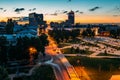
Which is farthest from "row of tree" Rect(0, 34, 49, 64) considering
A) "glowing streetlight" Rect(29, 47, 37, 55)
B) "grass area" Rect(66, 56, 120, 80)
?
"grass area" Rect(66, 56, 120, 80)

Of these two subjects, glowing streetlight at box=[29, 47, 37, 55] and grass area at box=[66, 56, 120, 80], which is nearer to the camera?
grass area at box=[66, 56, 120, 80]

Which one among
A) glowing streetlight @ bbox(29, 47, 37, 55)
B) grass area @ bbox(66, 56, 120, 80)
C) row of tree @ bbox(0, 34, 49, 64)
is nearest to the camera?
grass area @ bbox(66, 56, 120, 80)

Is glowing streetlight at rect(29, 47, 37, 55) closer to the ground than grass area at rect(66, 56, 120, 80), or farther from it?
farther from it

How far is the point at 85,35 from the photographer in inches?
7062

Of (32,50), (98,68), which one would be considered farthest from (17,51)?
(98,68)

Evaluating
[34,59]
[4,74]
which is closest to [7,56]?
[34,59]

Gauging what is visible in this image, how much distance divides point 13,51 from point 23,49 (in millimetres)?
2632

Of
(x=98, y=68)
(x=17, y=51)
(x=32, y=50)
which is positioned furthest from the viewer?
(x=32, y=50)

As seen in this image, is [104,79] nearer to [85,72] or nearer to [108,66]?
[85,72]

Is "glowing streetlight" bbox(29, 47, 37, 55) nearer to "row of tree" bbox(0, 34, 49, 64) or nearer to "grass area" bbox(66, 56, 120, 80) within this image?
"row of tree" bbox(0, 34, 49, 64)

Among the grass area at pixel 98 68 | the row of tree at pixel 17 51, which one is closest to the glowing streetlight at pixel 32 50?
the row of tree at pixel 17 51

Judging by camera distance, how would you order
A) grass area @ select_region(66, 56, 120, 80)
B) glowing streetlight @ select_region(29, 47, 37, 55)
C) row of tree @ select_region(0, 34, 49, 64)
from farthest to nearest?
glowing streetlight @ select_region(29, 47, 37, 55)
row of tree @ select_region(0, 34, 49, 64)
grass area @ select_region(66, 56, 120, 80)

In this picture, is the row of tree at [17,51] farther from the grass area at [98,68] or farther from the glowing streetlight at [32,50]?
the grass area at [98,68]

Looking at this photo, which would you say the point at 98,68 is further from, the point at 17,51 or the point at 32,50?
the point at 17,51
